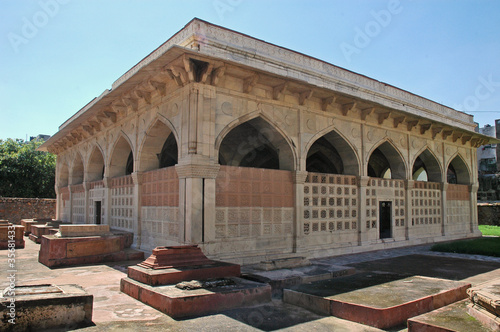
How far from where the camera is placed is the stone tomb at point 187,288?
4777 millimetres

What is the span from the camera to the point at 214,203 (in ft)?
26.9

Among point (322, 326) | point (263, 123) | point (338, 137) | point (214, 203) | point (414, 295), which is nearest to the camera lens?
point (322, 326)

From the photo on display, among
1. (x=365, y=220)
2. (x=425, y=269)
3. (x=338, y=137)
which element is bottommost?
(x=425, y=269)

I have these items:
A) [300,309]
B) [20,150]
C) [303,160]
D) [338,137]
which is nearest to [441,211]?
[338,137]

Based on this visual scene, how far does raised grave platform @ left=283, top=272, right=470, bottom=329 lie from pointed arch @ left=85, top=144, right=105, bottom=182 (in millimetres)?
10852

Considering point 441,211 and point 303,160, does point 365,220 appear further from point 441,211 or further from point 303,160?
point 441,211

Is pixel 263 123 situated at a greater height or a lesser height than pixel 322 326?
greater

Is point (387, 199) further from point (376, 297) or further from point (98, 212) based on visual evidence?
point (98, 212)

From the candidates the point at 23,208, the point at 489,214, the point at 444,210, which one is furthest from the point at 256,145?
the point at 489,214

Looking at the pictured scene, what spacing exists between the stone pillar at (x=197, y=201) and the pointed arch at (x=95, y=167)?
292 inches

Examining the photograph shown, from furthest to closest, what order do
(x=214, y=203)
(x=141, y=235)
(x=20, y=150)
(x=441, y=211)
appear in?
(x=20, y=150) → (x=441, y=211) → (x=141, y=235) → (x=214, y=203)

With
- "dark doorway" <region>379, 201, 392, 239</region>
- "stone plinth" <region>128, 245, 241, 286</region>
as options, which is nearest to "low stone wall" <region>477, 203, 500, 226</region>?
"dark doorway" <region>379, 201, 392, 239</region>

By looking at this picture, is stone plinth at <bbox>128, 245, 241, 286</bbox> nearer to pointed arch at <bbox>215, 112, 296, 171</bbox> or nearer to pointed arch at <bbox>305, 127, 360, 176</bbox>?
pointed arch at <bbox>215, 112, 296, 171</bbox>

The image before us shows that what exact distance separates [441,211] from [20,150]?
91.8 feet
